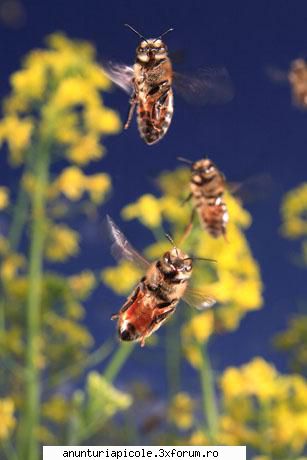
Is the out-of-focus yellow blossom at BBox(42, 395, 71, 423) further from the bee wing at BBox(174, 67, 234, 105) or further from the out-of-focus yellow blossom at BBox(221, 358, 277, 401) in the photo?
the bee wing at BBox(174, 67, 234, 105)

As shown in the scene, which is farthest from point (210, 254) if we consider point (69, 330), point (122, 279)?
point (69, 330)

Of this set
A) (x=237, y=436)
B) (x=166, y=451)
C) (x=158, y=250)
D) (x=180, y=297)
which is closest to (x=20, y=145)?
(x=158, y=250)

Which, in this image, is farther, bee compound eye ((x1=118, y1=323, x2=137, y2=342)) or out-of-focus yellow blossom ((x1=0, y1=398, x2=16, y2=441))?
out-of-focus yellow blossom ((x1=0, y1=398, x2=16, y2=441))

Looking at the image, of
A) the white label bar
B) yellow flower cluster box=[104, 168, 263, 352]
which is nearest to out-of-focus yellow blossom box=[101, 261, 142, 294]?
yellow flower cluster box=[104, 168, 263, 352]

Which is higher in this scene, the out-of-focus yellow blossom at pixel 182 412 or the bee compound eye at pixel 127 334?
the out-of-focus yellow blossom at pixel 182 412

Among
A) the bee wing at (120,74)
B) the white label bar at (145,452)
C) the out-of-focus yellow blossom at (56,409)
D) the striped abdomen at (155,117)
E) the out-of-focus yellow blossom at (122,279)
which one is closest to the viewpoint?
the striped abdomen at (155,117)

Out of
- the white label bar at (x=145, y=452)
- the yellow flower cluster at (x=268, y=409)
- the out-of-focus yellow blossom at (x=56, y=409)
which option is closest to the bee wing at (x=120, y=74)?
the white label bar at (x=145, y=452)

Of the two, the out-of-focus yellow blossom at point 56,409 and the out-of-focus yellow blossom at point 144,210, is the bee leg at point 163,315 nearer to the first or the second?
the out-of-focus yellow blossom at point 144,210
